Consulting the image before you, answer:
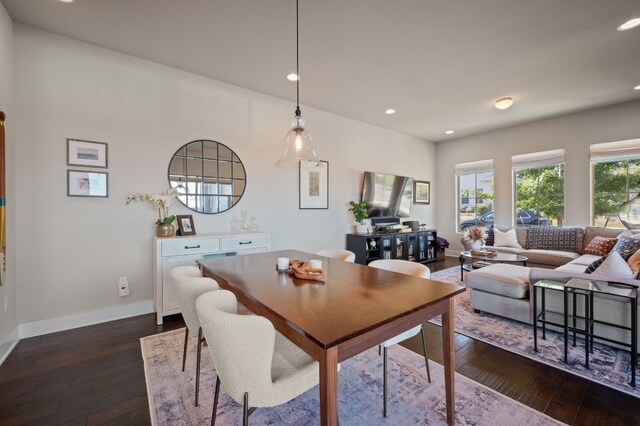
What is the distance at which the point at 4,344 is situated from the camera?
2295mm

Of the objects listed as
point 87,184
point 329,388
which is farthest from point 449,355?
point 87,184

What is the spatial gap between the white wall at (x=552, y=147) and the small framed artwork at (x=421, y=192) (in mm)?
440

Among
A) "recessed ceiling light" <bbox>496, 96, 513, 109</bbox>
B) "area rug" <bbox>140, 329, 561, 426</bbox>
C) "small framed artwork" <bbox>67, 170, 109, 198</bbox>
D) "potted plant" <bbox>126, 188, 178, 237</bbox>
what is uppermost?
A: "recessed ceiling light" <bbox>496, 96, 513, 109</bbox>

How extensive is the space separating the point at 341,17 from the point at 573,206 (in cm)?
527

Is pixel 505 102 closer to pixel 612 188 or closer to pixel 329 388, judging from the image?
pixel 612 188

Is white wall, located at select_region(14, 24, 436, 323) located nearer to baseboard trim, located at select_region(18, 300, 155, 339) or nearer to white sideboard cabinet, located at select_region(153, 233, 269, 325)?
baseboard trim, located at select_region(18, 300, 155, 339)

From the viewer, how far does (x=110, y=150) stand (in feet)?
9.73

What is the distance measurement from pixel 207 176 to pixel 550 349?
3899mm

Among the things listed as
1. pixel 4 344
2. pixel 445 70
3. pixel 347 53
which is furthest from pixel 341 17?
pixel 4 344

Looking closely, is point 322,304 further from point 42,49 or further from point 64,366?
point 42,49

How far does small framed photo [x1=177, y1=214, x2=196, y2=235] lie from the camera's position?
3285mm

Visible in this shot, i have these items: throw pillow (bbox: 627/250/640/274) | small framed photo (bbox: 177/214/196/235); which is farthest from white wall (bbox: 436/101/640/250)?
small framed photo (bbox: 177/214/196/235)

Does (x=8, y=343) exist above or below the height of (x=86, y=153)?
below

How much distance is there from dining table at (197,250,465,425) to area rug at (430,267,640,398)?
4.10 ft
